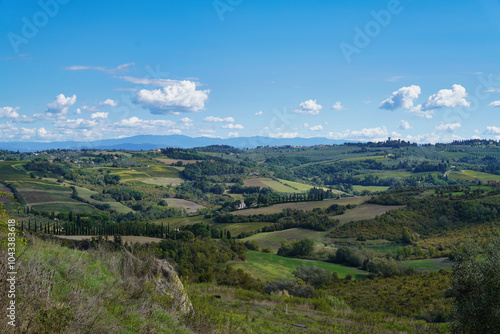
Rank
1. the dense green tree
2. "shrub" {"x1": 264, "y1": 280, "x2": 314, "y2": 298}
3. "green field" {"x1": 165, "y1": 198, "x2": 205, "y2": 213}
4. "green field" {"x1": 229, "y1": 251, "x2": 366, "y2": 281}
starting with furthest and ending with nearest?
"green field" {"x1": 165, "y1": 198, "x2": 205, "y2": 213}, "green field" {"x1": 229, "y1": 251, "x2": 366, "y2": 281}, "shrub" {"x1": 264, "y1": 280, "x2": 314, "y2": 298}, the dense green tree

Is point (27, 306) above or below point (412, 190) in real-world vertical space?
above

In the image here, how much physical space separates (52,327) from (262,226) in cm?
10534

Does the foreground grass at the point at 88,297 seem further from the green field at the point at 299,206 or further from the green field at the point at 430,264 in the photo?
the green field at the point at 299,206

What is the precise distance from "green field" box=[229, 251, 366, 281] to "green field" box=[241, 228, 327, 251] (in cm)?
1608

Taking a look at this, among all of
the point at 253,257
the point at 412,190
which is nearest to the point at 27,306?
the point at 253,257

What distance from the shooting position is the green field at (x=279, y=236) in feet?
295

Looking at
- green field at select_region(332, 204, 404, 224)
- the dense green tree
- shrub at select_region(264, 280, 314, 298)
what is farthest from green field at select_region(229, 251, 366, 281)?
green field at select_region(332, 204, 404, 224)

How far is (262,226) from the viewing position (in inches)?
4385

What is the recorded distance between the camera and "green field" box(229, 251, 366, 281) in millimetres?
55206

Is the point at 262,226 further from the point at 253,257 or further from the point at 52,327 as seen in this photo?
the point at 52,327

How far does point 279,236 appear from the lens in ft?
316

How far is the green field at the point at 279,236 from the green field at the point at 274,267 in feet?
52.8

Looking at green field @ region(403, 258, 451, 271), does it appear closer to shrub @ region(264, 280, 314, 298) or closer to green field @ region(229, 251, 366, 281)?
green field @ region(229, 251, 366, 281)

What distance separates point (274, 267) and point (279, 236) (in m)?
33.5
